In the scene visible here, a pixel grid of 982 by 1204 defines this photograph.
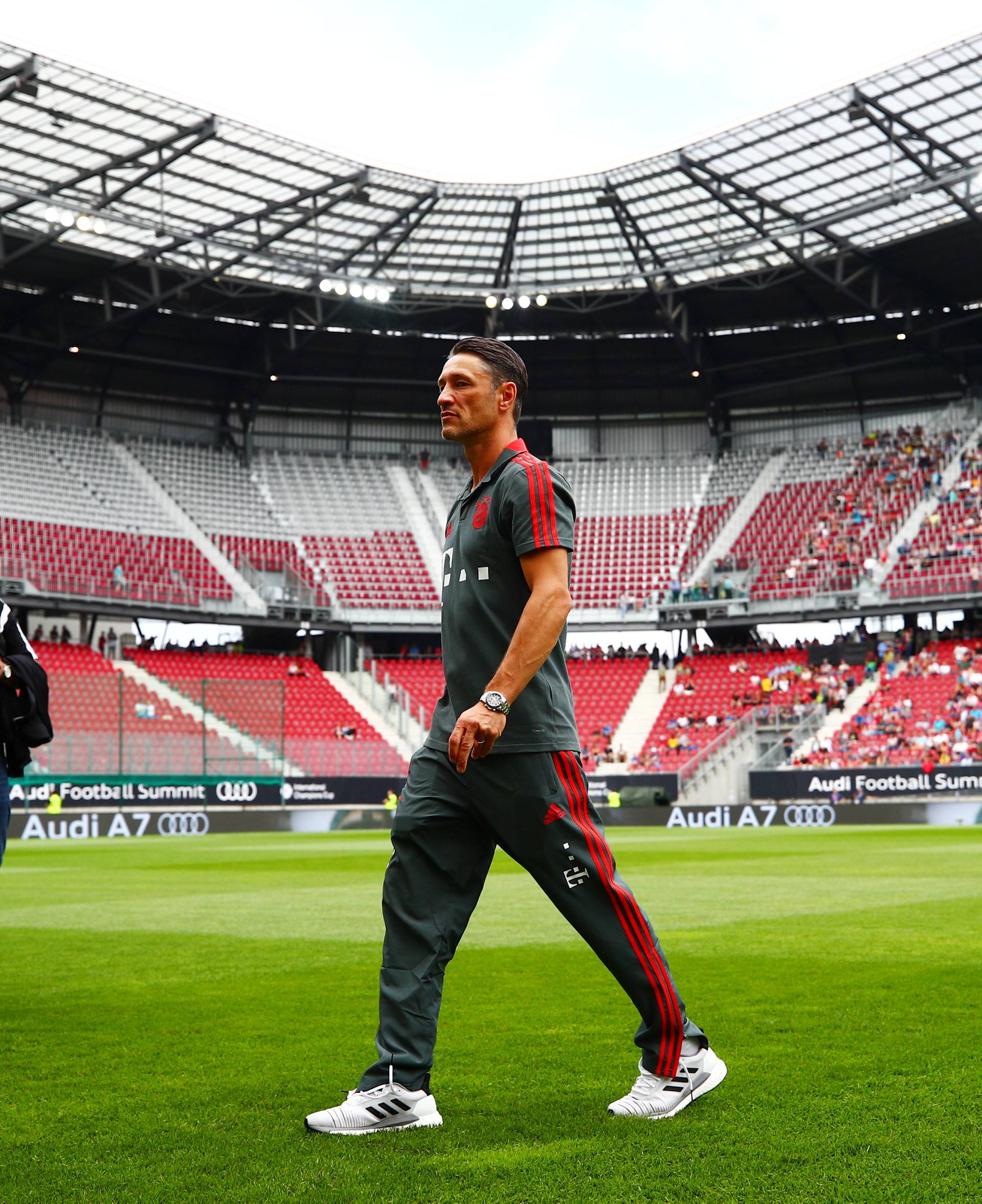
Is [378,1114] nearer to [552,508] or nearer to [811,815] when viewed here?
[552,508]

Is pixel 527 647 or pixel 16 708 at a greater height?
pixel 527 647

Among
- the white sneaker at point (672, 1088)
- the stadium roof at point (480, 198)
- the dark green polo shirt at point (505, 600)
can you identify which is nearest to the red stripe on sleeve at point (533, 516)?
the dark green polo shirt at point (505, 600)

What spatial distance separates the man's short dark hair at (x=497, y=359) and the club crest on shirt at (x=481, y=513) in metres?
0.32

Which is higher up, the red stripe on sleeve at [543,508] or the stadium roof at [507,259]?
the stadium roof at [507,259]

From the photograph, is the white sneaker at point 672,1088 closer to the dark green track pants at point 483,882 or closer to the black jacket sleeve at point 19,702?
the dark green track pants at point 483,882

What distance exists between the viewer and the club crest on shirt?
457 centimetres

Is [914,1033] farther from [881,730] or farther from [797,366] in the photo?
[797,366]

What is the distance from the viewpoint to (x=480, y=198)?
47.7m

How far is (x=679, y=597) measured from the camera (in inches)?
2206

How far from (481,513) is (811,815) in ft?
117

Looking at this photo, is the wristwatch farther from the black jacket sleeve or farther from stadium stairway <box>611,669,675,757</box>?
stadium stairway <box>611,669,675,757</box>

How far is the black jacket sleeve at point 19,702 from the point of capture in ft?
18.6

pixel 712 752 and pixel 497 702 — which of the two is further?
pixel 712 752

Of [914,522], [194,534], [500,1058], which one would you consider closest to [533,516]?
[500,1058]
